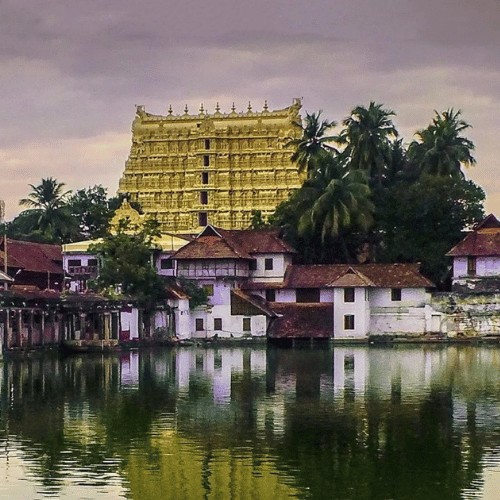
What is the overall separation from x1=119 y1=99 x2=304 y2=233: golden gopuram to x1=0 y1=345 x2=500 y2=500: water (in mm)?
52301

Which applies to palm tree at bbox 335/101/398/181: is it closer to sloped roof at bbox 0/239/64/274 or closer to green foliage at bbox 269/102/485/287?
green foliage at bbox 269/102/485/287

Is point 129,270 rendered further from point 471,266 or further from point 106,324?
point 471,266

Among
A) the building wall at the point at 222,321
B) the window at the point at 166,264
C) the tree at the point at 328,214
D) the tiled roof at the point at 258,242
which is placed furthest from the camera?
the window at the point at 166,264

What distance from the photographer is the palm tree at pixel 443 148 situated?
88.2 metres

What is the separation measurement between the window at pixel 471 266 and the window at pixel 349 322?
285 inches

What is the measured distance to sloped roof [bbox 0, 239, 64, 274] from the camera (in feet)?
258

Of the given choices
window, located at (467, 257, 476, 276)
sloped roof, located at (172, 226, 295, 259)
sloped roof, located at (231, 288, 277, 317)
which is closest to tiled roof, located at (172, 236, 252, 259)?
sloped roof, located at (172, 226, 295, 259)

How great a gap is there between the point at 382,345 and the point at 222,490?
51.6 m

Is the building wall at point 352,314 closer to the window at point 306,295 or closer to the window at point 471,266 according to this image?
the window at point 306,295

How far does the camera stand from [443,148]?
8875cm

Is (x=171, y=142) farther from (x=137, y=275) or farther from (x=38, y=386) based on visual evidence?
(x=38, y=386)

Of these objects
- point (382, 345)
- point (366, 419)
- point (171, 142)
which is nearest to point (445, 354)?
point (382, 345)

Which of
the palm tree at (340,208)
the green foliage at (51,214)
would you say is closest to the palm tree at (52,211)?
the green foliage at (51,214)

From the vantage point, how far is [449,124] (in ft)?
295
